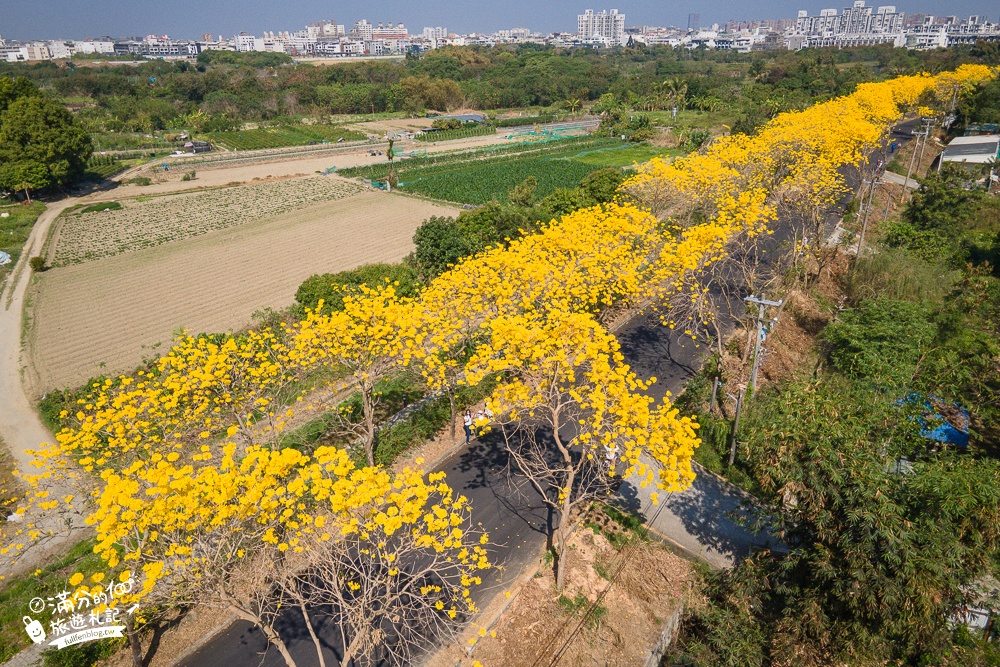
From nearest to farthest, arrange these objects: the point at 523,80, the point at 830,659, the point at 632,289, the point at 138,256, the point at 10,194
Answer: the point at 830,659
the point at 632,289
the point at 138,256
the point at 10,194
the point at 523,80

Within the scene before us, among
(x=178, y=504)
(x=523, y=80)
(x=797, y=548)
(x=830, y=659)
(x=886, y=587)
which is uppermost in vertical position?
(x=523, y=80)

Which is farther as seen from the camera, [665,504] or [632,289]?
[632,289]

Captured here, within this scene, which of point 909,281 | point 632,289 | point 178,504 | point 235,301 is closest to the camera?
point 178,504

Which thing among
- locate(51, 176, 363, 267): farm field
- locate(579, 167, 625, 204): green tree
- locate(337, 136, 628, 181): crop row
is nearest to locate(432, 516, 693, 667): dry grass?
locate(579, 167, 625, 204): green tree

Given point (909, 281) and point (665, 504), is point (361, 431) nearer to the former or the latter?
point (665, 504)

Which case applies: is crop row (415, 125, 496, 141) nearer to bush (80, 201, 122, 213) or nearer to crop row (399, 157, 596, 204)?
crop row (399, 157, 596, 204)

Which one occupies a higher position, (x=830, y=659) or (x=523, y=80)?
(x=523, y=80)

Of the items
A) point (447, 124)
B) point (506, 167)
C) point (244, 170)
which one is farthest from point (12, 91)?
point (447, 124)

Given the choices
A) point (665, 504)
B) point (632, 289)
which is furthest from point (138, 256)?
point (665, 504)
